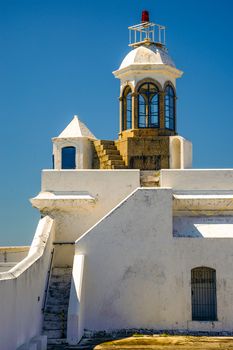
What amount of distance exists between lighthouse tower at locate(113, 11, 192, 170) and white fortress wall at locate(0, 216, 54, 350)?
5.06m

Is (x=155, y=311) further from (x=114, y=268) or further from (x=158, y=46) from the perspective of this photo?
(x=158, y=46)

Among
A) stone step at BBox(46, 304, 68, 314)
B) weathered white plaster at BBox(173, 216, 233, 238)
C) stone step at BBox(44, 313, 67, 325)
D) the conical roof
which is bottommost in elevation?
stone step at BBox(44, 313, 67, 325)

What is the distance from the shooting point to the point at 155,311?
1733 centimetres

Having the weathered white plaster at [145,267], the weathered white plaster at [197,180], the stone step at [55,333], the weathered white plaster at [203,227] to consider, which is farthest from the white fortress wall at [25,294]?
the weathered white plaster at [197,180]

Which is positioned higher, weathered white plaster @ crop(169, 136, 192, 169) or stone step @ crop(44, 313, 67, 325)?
weathered white plaster @ crop(169, 136, 192, 169)

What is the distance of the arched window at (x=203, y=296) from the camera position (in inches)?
688

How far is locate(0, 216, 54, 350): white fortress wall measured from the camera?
1242 cm

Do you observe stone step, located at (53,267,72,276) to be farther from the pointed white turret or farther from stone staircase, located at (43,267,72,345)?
the pointed white turret

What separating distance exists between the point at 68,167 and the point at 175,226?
5616mm

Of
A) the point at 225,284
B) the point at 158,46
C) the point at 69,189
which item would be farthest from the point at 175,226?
the point at 158,46

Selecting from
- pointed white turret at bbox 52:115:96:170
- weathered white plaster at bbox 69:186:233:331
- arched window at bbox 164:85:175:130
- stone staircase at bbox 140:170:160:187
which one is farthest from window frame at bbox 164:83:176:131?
weathered white plaster at bbox 69:186:233:331

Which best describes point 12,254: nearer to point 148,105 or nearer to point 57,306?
point 57,306

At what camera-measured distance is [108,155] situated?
2205 cm

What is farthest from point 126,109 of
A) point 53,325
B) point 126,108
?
point 53,325
